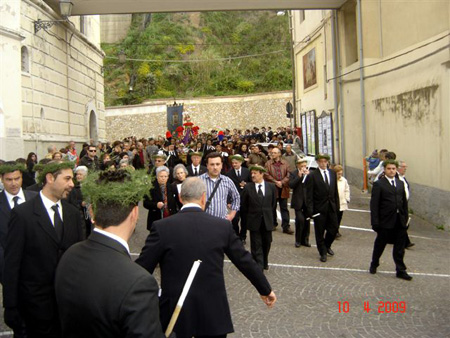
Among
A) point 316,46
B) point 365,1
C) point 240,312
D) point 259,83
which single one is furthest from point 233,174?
point 259,83

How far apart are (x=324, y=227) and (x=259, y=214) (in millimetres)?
1520

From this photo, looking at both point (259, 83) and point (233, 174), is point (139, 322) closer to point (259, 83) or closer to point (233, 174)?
point (233, 174)

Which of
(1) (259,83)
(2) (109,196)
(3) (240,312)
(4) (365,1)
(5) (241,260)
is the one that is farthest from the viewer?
(1) (259,83)

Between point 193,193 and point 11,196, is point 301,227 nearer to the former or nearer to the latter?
point 11,196

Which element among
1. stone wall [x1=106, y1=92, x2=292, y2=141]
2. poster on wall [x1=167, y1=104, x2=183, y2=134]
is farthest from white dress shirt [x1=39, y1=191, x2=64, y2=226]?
stone wall [x1=106, y1=92, x2=292, y2=141]

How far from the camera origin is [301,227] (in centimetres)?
999

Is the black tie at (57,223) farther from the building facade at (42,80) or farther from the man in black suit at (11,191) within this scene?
the building facade at (42,80)

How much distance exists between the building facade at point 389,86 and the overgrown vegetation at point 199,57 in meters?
29.9

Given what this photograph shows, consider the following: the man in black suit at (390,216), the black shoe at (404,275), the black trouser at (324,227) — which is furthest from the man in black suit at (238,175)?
the black shoe at (404,275)

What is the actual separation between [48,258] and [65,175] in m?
0.86

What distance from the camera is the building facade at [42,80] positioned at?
16.3 metres

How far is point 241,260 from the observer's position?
378 cm

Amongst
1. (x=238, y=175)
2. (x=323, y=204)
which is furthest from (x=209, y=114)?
(x=323, y=204)

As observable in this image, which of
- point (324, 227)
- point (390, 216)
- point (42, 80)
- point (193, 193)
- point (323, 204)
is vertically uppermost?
point (42, 80)
